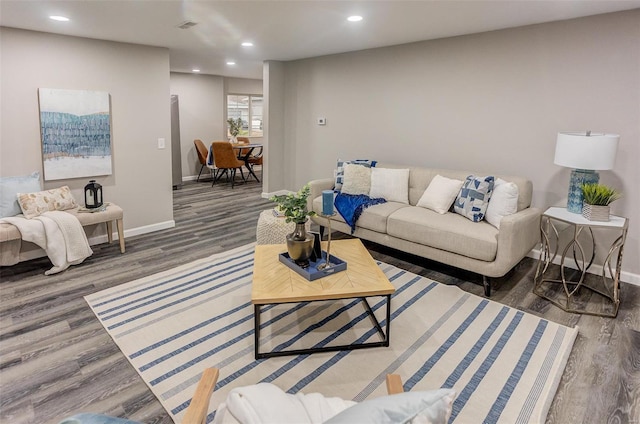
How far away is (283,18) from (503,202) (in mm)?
2545

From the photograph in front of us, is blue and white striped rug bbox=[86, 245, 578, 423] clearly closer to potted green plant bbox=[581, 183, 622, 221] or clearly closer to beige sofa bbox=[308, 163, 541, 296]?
beige sofa bbox=[308, 163, 541, 296]

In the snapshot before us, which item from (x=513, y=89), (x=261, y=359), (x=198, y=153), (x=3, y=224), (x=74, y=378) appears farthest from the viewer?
(x=198, y=153)

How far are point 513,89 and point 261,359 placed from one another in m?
3.49

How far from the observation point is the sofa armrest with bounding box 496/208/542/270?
3.07 meters

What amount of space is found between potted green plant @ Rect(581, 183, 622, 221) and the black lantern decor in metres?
4.51

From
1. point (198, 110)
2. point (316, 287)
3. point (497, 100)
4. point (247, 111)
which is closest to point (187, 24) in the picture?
point (316, 287)

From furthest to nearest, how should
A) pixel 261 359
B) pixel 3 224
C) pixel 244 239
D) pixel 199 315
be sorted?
pixel 244 239 < pixel 3 224 < pixel 199 315 < pixel 261 359

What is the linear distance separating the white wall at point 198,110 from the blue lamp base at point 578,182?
725cm

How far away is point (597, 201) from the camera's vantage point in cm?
299

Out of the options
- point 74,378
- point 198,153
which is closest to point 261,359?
point 74,378

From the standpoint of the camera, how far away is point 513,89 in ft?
12.7

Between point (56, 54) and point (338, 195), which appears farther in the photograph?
point (338, 195)

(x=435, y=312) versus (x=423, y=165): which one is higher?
(x=423, y=165)

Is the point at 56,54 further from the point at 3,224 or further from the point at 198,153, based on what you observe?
the point at 198,153
